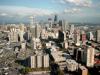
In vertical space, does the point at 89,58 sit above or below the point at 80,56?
above

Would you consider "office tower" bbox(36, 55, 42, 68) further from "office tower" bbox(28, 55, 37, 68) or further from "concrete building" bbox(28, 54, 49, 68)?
"office tower" bbox(28, 55, 37, 68)

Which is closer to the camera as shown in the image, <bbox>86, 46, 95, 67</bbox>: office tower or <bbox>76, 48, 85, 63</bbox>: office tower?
<bbox>86, 46, 95, 67</bbox>: office tower

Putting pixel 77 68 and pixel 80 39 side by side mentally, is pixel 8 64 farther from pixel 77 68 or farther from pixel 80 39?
pixel 80 39

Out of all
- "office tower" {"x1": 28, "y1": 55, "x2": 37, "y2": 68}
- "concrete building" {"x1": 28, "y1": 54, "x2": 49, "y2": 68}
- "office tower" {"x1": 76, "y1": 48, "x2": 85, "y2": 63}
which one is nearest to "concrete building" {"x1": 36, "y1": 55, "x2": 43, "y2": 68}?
"concrete building" {"x1": 28, "y1": 54, "x2": 49, "y2": 68}

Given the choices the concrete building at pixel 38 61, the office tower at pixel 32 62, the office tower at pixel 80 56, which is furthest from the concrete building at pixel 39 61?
the office tower at pixel 80 56

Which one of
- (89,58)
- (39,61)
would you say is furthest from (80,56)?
(39,61)

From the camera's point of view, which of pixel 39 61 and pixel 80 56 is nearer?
pixel 39 61

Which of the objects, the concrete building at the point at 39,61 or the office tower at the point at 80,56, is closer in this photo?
the concrete building at the point at 39,61

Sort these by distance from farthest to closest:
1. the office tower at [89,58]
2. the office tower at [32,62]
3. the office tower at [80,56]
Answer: the office tower at [80,56] < the office tower at [89,58] < the office tower at [32,62]

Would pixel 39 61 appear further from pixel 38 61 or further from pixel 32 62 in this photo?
pixel 32 62

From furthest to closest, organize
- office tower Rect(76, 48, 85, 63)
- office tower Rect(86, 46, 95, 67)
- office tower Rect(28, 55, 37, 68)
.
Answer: office tower Rect(76, 48, 85, 63) → office tower Rect(86, 46, 95, 67) → office tower Rect(28, 55, 37, 68)

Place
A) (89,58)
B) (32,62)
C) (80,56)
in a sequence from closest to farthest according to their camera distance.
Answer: (32,62) → (89,58) → (80,56)

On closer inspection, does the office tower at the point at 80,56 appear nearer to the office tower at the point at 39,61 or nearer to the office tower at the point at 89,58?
the office tower at the point at 89,58
